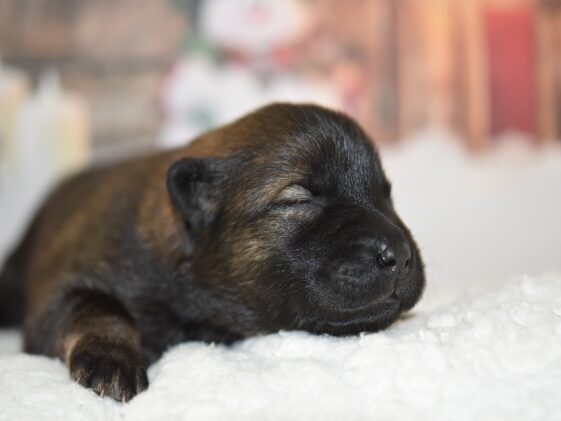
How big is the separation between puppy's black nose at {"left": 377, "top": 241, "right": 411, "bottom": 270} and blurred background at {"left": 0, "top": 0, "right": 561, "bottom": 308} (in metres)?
3.06

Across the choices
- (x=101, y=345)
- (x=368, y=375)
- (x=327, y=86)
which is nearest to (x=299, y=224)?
(x=368, y=375)

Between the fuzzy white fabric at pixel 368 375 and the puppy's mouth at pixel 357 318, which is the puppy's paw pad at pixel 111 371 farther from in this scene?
the puppy's mouth at pixel 357 318

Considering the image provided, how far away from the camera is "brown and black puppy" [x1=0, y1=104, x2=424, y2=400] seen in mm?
2699

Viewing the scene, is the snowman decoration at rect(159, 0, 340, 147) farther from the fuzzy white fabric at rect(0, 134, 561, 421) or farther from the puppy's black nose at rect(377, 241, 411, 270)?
the puppy's black nose at rect(377, 241, 411, 270)

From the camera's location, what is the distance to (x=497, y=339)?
7.78 ft

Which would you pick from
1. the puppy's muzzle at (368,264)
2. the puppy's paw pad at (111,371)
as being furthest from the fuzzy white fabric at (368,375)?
the puppy's muzzle at (368,264)

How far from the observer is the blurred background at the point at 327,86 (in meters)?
5.71

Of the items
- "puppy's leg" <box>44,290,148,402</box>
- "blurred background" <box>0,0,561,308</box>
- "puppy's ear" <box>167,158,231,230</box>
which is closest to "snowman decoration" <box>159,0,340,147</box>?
"blurred background" <box>0,0,561,308</box>

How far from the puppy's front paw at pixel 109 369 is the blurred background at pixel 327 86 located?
3182 mm

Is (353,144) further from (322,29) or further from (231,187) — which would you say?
(322,29)

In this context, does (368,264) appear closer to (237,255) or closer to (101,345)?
(237,255)

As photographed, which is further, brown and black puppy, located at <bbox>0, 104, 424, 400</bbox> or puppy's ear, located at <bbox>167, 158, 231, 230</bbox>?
puppy's ear, located at <bbox>167, 158, 231, 230</bbox>

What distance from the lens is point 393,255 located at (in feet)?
8.66

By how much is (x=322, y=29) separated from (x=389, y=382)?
4056 millimetres
